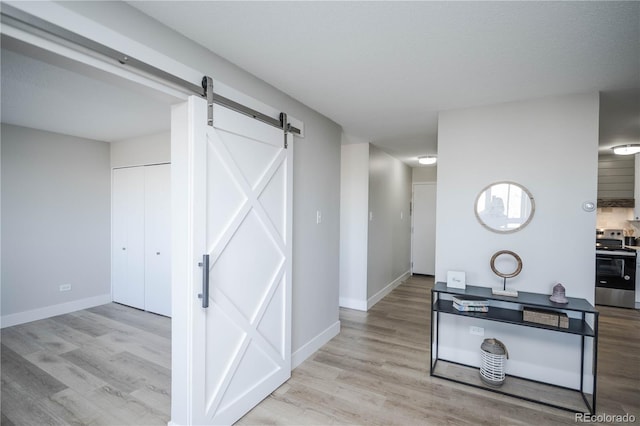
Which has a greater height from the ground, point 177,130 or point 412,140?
point 412,140

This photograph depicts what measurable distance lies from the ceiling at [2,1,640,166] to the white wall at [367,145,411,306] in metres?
1.96

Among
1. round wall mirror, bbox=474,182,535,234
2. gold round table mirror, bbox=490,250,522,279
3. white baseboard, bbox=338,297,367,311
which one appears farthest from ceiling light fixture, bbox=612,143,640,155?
white baseboard, bbox=338,297,367,311

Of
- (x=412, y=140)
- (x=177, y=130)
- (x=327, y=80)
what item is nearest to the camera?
(x=177, y=130)

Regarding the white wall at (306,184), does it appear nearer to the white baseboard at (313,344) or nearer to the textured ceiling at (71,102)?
the white baseboard at (313,344)

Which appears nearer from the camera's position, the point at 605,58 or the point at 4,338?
the point at 605,58

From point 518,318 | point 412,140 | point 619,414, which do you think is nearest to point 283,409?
point 518,318

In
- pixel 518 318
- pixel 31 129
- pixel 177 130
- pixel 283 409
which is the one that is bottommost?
pixel 283 409

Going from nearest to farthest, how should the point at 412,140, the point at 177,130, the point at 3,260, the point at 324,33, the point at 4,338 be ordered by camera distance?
the point at 324,33
the point at 177,130
the point at 4,338
the point at 3,260
the point at 412,140

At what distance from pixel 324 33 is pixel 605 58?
Answer: 1.90 meters

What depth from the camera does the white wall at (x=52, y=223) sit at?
12.6 feet

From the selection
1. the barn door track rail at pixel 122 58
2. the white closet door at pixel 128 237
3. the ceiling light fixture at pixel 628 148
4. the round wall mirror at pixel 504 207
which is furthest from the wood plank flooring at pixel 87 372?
the ceiling light fixture at pixel 628 148

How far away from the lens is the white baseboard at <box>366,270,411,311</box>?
4.81 meters

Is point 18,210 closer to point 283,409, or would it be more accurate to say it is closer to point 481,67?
point 283,409

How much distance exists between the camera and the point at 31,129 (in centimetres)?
401
